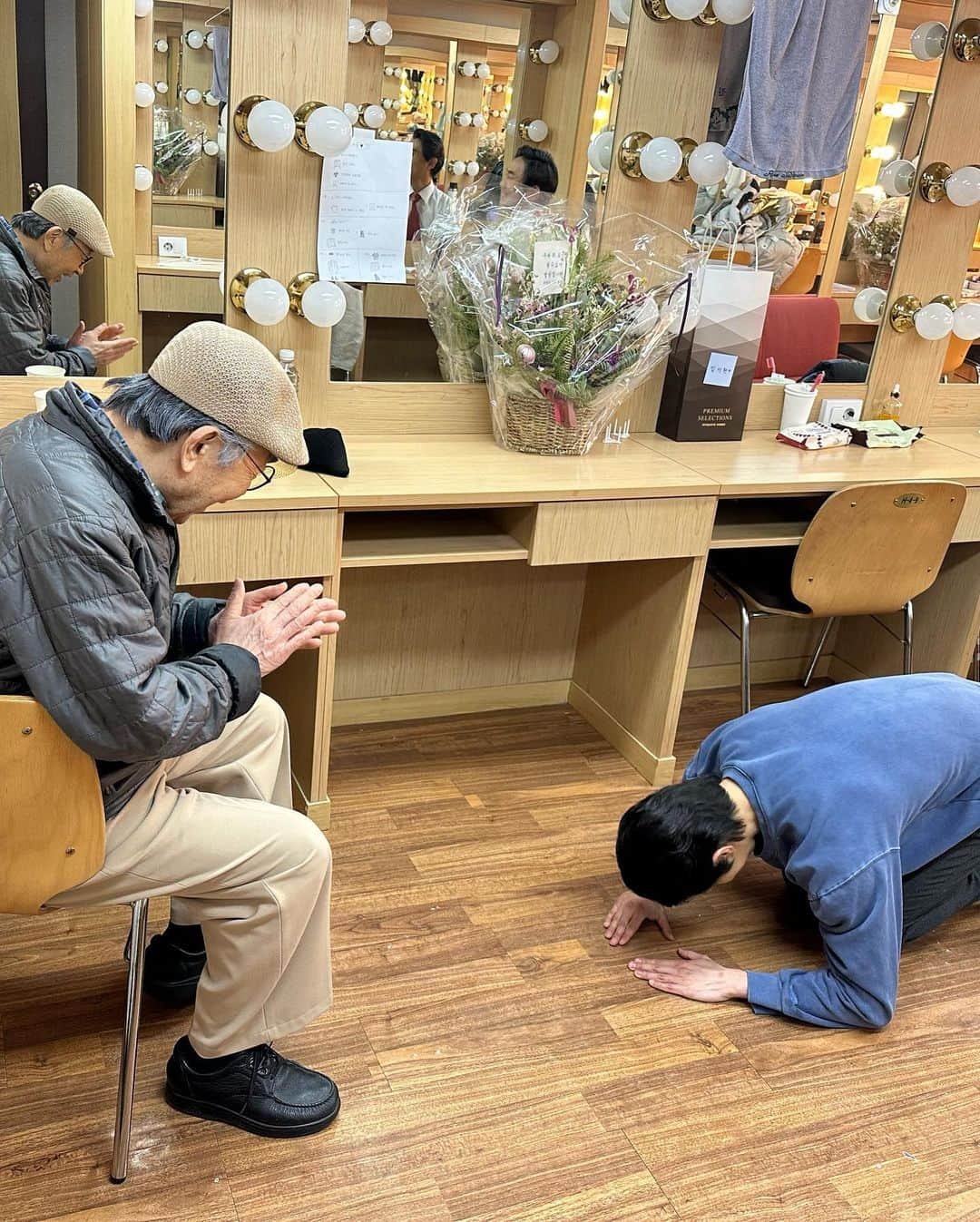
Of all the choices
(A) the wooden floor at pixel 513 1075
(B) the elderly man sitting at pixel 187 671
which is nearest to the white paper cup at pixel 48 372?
(B) the elderly man sitting at pixel 187 671

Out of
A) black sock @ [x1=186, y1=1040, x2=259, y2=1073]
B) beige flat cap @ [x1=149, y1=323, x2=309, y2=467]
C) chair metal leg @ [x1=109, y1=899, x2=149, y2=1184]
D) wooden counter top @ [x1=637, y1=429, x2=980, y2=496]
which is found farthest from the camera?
wooden counter top @ [x1=637, y1=429, x2=980, y2=496]

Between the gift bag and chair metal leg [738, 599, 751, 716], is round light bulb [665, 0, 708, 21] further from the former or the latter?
chair metal leg [738, 599, 751, 716]

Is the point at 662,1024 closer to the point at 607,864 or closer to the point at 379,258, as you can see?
the point at 607,864

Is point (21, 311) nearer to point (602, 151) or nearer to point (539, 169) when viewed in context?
point (539, 169)

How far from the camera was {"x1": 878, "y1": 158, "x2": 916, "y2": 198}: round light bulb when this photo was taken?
304cm

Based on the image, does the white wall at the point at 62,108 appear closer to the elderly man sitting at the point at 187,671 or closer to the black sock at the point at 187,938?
the elderly man sitting at the point at 187,671

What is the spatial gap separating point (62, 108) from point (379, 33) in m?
0.67

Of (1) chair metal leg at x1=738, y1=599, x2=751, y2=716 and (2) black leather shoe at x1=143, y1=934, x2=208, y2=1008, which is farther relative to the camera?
(1) chair metal leg at x1=738, y1=599, x2=751, y2=716

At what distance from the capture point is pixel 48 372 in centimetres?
224

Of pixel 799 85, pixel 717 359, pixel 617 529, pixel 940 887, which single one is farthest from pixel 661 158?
pixel 940 887

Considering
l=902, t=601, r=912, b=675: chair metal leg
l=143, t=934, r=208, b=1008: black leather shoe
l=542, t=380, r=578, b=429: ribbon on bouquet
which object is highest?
l=542, t=380, r=578, b=429: ribbon on bouquet

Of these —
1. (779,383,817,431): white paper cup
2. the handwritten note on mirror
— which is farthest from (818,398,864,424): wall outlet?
the handwritten note on mirror

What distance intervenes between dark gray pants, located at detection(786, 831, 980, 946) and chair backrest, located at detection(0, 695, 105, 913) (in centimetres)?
137

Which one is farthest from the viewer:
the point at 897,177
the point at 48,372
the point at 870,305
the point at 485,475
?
the point at 870,305
